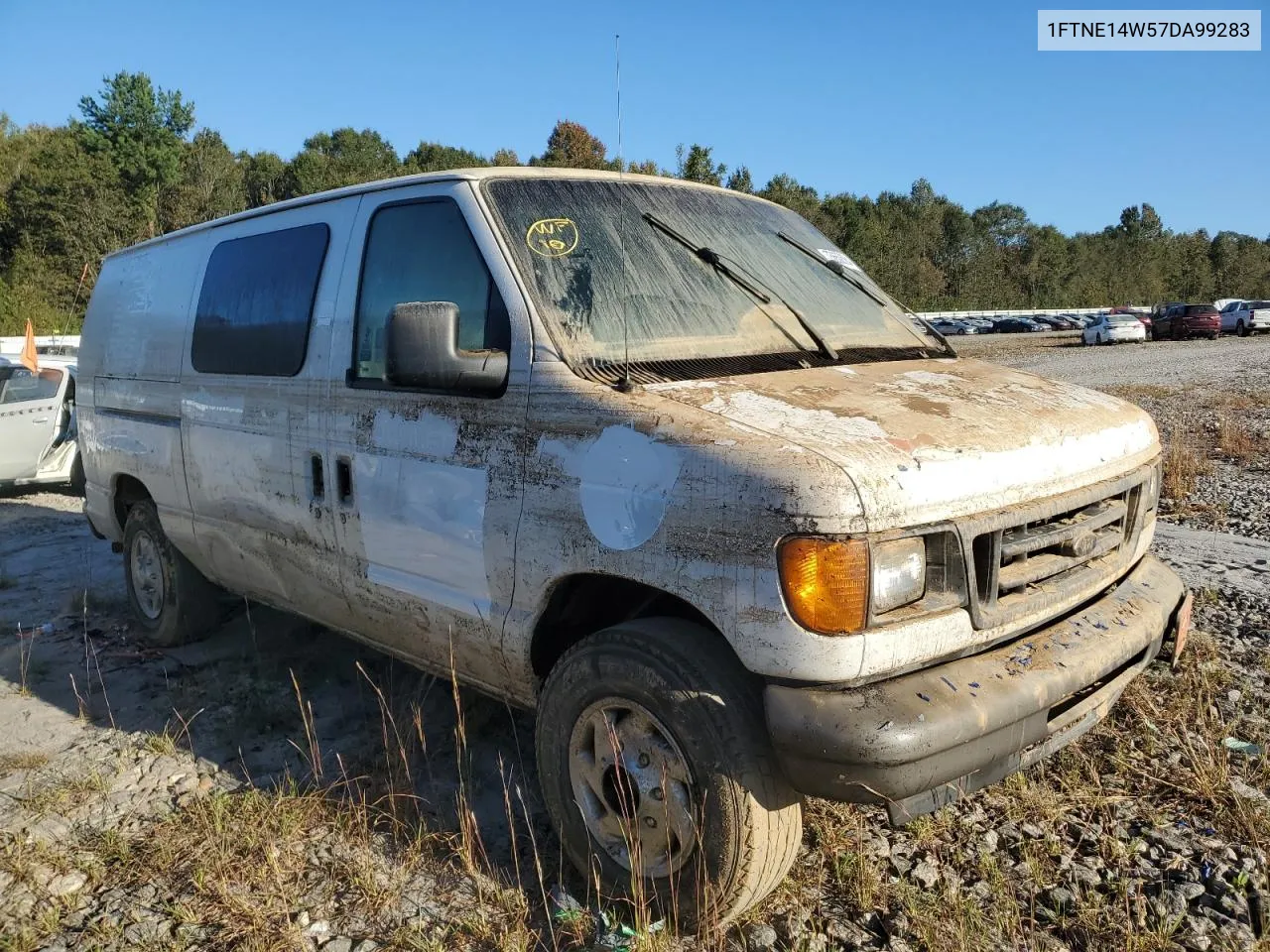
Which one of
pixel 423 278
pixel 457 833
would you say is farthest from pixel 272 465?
pixel 457 833

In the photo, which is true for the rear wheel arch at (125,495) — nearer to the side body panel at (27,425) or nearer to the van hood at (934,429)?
the van hood at (934,429)

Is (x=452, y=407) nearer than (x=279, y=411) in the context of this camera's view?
Yes

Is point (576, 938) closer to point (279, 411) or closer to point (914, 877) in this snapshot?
point (914, 877)

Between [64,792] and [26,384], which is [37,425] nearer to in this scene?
[26,384]

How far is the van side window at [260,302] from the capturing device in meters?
3.69

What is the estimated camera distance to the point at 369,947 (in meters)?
2.56

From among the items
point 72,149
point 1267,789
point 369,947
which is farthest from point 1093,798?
point 72,149

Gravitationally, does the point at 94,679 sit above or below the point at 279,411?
below

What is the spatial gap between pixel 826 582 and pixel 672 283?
4.50 feet

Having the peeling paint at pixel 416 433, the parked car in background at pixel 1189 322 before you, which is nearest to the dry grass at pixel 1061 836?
the peeling paint at pixel 416 433

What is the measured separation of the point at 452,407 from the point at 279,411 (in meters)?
1.10

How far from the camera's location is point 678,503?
2.33 metres

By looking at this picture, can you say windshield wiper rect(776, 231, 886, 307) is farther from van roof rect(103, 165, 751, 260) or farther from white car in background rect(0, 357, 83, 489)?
white car in background rect(0, 357, 83, 489)

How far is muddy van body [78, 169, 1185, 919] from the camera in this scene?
7.18ft
